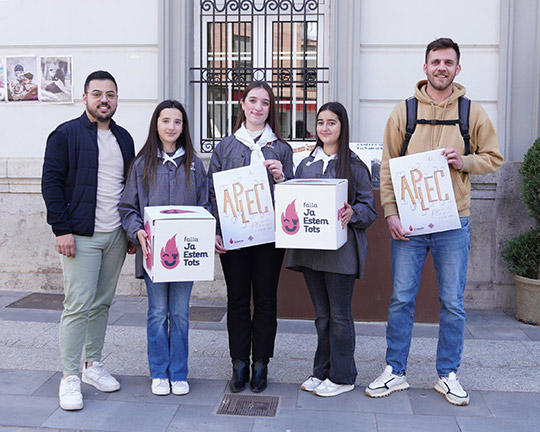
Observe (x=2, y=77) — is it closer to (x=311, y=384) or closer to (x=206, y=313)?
(x=206, y=313)

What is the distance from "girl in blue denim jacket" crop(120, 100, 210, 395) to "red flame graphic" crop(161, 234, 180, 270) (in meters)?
0.24

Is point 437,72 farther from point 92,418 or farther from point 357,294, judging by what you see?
point 92,418

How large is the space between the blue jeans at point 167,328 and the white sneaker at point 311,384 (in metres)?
0.79

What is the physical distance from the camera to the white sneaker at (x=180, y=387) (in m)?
3.96

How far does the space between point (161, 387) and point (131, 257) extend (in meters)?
2.86

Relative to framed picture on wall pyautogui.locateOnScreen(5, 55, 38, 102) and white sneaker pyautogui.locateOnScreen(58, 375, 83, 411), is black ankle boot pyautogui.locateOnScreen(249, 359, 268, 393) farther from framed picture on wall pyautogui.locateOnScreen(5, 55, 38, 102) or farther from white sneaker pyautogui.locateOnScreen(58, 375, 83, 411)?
framed picture on wall pyautogui.locateOnScreen(5, 55, 38, 102)

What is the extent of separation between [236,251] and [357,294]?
7.05 ft

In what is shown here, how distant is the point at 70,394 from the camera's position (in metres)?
3.75

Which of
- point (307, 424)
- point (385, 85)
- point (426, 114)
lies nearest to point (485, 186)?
point (385, 85)

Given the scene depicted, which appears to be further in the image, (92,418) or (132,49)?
(132,49)

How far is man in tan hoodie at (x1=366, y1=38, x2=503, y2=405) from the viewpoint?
3791 millimetres

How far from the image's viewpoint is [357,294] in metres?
5.74

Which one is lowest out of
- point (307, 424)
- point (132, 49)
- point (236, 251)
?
point (307, 424)

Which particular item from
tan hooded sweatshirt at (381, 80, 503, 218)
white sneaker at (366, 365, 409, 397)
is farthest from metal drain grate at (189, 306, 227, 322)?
tan hooded sweatshirt at (381, 80, 503, 218)
